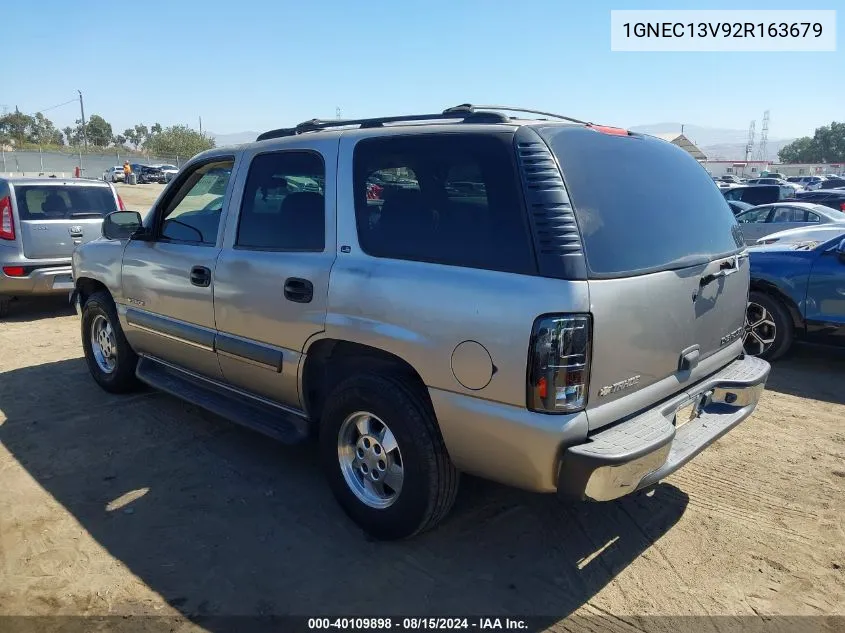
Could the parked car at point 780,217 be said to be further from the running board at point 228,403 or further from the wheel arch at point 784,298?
the running board at point 228,403

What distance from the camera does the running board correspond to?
11.8ft

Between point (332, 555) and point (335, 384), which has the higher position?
point (335, 384)

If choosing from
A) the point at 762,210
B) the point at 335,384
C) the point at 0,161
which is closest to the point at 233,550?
the point at 335,384

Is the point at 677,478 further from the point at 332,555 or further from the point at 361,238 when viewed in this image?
the point at 361,238

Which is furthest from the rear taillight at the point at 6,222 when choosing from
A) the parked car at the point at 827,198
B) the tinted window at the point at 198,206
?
the parked car at the point at 827,198

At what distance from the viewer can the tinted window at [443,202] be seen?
104 inches

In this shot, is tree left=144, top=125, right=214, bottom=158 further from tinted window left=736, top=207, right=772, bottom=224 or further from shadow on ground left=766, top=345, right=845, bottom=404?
shadow on ground left=766, top=345, right=845, bottom=404

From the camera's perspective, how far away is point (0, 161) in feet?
155

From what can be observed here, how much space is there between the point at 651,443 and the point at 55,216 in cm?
807

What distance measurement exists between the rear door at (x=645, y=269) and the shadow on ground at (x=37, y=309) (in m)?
7.95

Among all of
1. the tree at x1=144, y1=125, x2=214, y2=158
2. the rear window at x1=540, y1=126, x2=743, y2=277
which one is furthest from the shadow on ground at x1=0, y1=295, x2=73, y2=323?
the tree at x1=144, y1=125, x2=214, y2=158

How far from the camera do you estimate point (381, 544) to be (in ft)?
10.5

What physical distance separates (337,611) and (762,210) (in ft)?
44.0

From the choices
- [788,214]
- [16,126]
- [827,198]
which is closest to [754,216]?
[788,214]
